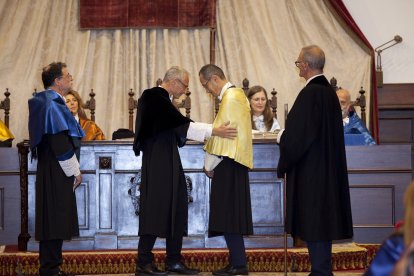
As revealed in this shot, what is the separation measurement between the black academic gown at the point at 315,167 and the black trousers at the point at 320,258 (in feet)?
0.33

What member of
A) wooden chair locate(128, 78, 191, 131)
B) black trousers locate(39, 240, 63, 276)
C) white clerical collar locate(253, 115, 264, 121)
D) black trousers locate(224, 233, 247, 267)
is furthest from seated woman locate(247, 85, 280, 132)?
black trousers locate(39, 240, 63, 276)

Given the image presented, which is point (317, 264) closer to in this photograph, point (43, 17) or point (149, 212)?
point (149, 212)

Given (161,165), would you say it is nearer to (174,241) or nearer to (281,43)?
(174,241)

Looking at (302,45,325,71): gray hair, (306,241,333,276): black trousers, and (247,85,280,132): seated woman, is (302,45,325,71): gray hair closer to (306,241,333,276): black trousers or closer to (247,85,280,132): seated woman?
(306,241,333,276): black trousers

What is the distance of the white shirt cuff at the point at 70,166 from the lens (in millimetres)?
5973

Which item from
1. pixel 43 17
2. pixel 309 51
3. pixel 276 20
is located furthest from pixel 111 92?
pixel 309 51

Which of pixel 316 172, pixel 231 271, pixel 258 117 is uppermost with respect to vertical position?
pixel 258 117

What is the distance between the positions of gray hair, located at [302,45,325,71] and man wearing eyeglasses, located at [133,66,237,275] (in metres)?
0.90

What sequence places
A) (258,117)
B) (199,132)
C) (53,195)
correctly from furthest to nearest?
(258,117), (199,132), (53,195)

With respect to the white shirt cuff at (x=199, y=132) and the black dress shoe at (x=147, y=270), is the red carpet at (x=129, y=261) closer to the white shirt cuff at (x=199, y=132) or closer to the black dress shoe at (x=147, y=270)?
the black dress shoe at (x=147, y=270)

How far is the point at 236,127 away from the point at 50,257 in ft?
6.03

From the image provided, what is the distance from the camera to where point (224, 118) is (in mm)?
6273

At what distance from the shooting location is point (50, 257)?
6.03 m

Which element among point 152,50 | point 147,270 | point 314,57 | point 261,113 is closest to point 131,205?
point 147,270
